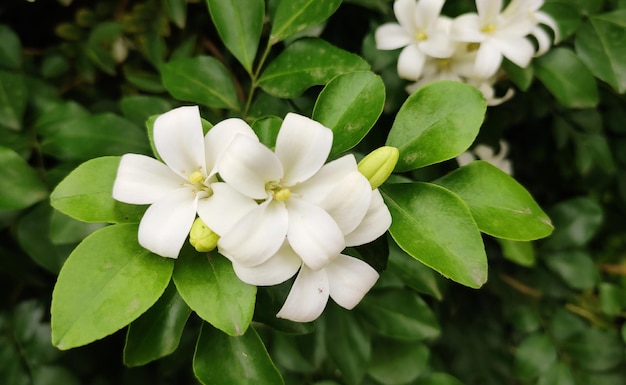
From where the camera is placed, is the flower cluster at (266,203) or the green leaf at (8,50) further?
the green leaf at (8,50)

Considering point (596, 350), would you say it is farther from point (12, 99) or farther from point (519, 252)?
point (12, 99)

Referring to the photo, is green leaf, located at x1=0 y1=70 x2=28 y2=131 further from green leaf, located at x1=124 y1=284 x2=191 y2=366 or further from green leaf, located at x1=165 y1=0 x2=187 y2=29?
green leaf, located at x1=124 y1=284 x2=191 y2=366

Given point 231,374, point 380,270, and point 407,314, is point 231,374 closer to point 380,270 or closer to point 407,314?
point 380,270

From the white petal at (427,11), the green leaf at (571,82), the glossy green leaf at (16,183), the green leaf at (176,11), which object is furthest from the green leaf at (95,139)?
the green leaf at (571,82)

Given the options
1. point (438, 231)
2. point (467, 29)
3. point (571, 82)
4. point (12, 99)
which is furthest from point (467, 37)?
point (12, 99)

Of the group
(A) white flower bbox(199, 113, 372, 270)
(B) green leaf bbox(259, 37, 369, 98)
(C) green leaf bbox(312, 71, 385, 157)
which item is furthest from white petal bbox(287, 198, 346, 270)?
(B) green leaf bbox(259, 37, 369, 98)

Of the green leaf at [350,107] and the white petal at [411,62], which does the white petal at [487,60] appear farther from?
the green leaf at [350,107]
